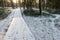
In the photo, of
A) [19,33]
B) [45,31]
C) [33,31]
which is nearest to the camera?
[19,33]

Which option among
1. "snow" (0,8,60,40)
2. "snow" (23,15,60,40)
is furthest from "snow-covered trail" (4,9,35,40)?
"snow" (23,15,60,40)

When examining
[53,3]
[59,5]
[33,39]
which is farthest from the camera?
[53,3]

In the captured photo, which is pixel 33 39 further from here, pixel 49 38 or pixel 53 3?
pixel 53 3

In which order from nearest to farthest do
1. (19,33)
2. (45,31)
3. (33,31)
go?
(19,33) → (45,31) → (33,31)

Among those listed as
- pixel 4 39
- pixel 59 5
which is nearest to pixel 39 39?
pixel 4 39

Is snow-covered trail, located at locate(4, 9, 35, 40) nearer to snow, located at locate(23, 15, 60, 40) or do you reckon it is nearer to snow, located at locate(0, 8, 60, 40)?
snow, located at locate(0, 8, 60, 40)

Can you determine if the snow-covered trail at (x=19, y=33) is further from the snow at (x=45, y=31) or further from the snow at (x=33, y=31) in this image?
the snow at (x=45, y=31)

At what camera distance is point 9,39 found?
756cm

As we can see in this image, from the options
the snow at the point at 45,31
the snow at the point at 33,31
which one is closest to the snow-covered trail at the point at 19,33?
the snow at the point at 33,31

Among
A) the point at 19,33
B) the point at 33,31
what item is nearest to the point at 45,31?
the point at 33,31

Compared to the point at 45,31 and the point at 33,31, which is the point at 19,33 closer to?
the point at 33,31

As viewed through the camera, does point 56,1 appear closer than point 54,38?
No

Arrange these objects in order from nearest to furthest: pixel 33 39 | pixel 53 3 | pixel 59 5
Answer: pixel 33 39, pixel 59 5, pixel 53 3

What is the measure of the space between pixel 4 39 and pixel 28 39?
1.29 m
